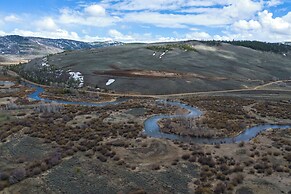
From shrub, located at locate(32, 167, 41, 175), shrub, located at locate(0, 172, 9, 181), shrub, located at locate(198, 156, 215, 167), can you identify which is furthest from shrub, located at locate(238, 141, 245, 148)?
shrub, located at locate(0, 172, 9, 181)

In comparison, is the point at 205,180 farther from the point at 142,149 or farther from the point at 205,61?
the point at 205,61

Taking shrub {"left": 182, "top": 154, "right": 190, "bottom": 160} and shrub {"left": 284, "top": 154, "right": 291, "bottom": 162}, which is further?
shrub {"left": 182, "top": 154, "right": 190, "bottom": 160}

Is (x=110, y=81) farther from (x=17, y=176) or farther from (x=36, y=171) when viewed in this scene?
(x=17, y=176)

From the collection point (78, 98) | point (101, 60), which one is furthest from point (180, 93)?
point (101, 60)

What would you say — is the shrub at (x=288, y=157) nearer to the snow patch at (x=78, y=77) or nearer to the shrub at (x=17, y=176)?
the shrub at (x=17, y=176)

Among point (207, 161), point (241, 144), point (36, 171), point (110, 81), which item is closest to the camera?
point (36, 171)

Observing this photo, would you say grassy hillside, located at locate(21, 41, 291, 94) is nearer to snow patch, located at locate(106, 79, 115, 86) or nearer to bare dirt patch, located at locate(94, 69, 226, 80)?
bare dirt patch, located at locate(94, 69, 226, 80)

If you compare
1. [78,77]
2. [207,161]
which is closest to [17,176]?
[207,161]

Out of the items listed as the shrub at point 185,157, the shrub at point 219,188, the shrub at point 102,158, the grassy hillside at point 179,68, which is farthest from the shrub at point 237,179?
the grassy hillside at point 179,68
